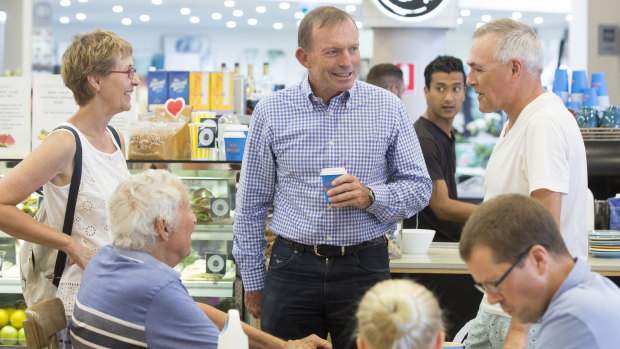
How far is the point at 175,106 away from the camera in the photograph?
3.91 m

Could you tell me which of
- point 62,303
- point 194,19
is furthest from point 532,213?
point 194,19

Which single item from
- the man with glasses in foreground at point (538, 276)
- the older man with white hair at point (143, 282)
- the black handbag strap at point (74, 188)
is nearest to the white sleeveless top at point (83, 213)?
the black handbag strap at point (74, 188)

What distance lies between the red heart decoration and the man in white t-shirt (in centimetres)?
187

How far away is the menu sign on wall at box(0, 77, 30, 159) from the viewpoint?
3951 mm

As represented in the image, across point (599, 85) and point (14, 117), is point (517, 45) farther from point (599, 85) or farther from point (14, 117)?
point (14, 117)

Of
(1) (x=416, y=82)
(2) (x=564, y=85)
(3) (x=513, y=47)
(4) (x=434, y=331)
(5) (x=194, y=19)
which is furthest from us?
(5) (x=194, y=19)

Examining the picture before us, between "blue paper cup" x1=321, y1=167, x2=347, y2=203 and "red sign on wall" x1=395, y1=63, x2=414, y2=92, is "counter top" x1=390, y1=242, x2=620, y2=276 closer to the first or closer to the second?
"blue paper cup" x1=321, y1=167, x2=347, y2=203

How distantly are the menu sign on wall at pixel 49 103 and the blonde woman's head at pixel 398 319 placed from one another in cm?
298

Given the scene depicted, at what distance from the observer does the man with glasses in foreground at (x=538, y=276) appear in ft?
5.04

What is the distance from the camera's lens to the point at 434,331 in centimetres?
145

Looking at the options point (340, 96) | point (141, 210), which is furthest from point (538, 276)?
point (340, 96)

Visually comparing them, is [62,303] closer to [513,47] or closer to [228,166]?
[228,166]

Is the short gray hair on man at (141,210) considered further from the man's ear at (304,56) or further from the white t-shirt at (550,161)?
the white t-shirt at (550,161)

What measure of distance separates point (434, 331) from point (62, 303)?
5.03 ft
